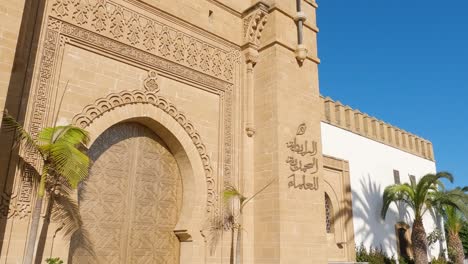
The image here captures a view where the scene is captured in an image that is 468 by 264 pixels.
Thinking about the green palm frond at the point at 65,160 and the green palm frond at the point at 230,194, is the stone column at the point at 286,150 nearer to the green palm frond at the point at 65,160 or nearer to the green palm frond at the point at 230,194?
the green palm frond at the point at 230,194

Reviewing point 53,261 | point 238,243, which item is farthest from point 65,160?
point 238,243

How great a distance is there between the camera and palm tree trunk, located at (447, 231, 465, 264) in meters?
13.7

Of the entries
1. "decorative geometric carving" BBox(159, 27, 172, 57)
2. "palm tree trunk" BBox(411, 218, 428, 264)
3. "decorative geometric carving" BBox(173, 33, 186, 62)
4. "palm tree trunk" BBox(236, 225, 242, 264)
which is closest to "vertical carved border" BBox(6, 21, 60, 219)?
"decorative geometric carving" BBox(159, 27, 172, 57)

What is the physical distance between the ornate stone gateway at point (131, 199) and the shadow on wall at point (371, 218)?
18.7 feet

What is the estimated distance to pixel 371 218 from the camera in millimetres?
11148

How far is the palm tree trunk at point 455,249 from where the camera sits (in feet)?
44.9

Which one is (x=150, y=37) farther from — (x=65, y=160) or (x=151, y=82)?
(x=65, y=160)

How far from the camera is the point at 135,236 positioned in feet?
17.5

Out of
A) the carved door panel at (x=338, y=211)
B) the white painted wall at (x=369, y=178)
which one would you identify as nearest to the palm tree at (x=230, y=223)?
the carved door panel at (x=338, y=211)

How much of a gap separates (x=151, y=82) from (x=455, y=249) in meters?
12.9

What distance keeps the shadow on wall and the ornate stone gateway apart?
18.7 feet

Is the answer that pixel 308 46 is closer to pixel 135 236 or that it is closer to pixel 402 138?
pixel 135 236

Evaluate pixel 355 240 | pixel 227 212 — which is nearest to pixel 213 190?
pixel 227 212

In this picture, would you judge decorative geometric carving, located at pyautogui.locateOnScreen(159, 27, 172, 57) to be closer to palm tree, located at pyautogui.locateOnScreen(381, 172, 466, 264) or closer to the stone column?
the stone column
